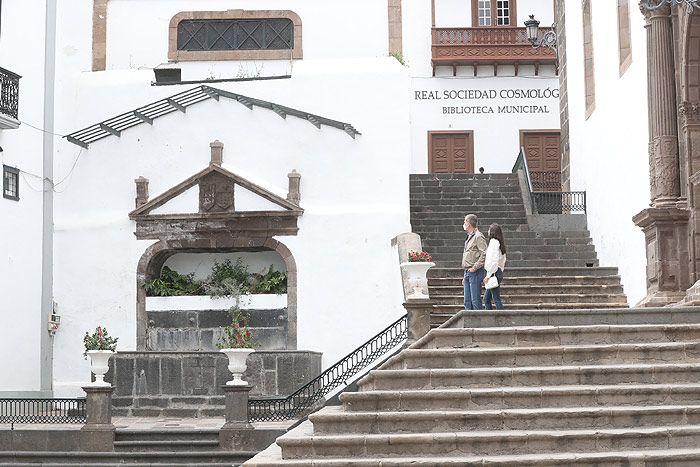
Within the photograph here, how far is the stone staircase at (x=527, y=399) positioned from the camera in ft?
40.3

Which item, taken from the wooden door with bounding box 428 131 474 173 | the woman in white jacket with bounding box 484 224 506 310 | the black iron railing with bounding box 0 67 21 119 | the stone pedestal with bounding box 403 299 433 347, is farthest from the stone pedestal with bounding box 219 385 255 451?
the wooden door with bounding box 428 131 474 173

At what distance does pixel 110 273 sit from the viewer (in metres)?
24.3

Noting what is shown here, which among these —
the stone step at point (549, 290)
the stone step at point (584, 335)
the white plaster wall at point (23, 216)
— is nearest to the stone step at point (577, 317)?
the stone step at point (584, 335)

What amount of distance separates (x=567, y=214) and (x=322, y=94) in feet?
15.3

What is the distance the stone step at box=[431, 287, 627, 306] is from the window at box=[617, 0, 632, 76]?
3.23m

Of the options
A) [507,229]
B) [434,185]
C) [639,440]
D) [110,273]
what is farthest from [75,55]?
[639,440]

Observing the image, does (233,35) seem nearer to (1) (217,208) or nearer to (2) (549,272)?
(1) (217,208)

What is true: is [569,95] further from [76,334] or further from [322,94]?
[76,334]

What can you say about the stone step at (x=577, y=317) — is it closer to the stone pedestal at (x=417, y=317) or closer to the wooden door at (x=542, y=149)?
the stone pedestal at (x=417, y=317)

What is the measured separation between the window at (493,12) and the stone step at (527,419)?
71.2 feet

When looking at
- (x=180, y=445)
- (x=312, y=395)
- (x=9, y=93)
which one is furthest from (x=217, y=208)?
(x=180, y=445)

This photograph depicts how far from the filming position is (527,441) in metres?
12.3

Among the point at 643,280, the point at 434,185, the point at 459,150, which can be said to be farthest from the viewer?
the point at 459,150

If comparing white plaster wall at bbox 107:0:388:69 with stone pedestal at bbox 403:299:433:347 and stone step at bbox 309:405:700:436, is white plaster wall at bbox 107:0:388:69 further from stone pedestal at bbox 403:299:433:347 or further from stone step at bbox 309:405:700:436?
stone step at bbox 309:405:700:436
